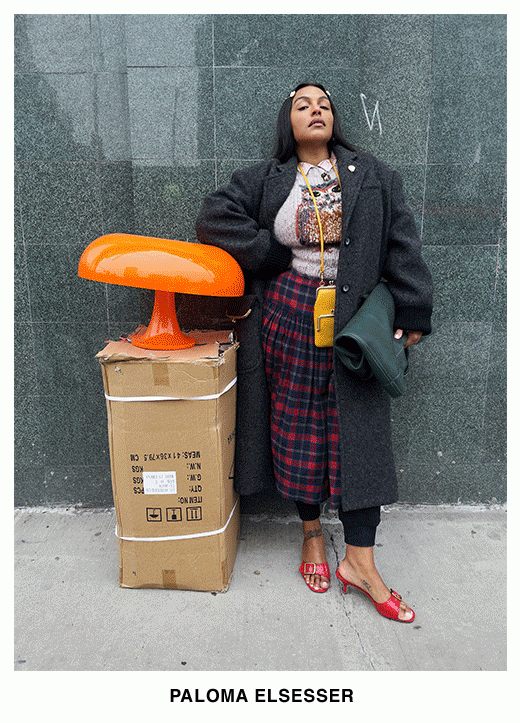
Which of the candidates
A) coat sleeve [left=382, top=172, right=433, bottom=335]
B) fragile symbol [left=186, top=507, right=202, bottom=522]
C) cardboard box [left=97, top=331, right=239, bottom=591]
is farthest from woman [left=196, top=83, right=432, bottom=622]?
fragile symbol [left=186, top=507, right=202, bottom=522]

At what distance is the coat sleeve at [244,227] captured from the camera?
7.71 ft

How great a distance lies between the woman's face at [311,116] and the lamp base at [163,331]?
1.00 meters

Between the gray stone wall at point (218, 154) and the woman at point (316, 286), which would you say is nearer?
the woman at point (316, 286)

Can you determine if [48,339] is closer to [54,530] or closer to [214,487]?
[54,530]

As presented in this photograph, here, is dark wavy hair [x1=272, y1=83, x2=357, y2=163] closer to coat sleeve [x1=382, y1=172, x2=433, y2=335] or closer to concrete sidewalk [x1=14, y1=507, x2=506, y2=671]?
coat sleeve [x1=382, y1=172, x2=433, y2=335]

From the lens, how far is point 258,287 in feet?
8.33

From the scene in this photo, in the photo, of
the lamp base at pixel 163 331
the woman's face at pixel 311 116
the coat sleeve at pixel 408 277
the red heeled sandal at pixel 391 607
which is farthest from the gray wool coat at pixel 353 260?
the red heeled sandal at pixel 391 607

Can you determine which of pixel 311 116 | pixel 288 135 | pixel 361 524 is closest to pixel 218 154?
pixel 288 135

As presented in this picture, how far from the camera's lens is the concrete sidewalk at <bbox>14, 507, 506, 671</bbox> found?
216 centimetres

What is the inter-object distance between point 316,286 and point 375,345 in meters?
0.47

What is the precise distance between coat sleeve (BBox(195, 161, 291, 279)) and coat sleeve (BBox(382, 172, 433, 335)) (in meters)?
0.51

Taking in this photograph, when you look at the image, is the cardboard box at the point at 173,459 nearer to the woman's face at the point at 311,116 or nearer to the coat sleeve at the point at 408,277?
the coat sleeve at the point at 408,277

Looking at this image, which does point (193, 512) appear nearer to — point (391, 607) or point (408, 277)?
point (391, 607)

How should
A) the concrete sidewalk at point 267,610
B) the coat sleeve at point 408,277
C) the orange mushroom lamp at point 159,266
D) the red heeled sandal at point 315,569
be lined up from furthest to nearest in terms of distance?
1. the red heeled sandal at point 315,569
2. the coat sleeve at point 408,277
3. the concrete sidewalk at point 267,610
4. the orange mushroom lamp at point 159,266
